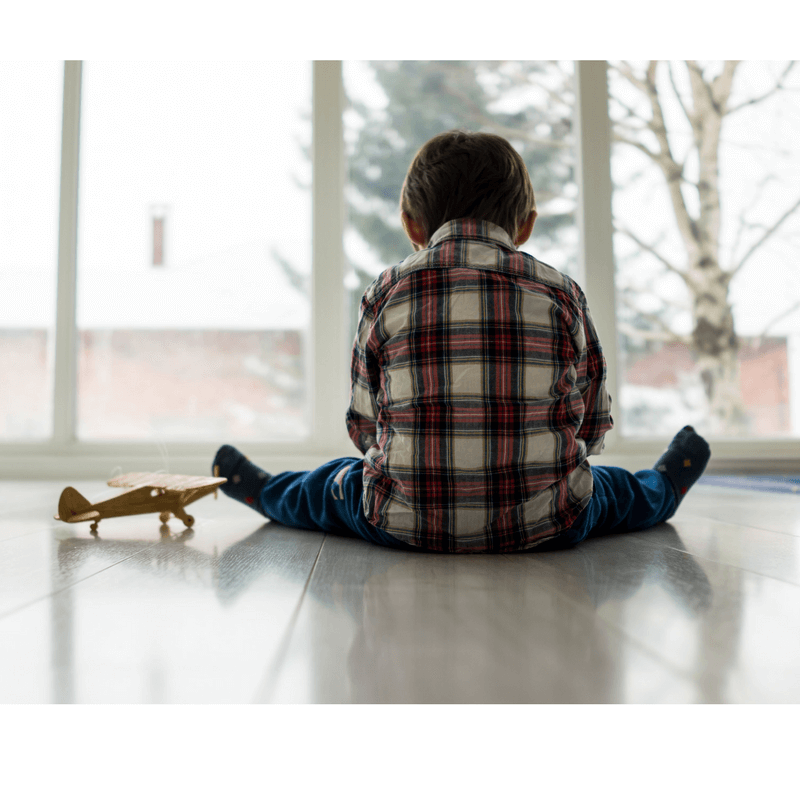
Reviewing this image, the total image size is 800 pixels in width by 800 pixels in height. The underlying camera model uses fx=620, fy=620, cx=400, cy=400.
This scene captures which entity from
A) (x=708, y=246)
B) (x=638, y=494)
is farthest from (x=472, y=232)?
(x=708, y=246)

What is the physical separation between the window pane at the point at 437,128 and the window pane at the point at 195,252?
19 centimetres

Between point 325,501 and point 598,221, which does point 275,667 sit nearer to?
point 325,501

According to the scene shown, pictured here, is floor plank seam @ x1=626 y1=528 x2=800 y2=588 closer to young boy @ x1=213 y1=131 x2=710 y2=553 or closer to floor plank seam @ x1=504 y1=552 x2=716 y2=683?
young boy @ x1=213 y1=131 x2=710 y2=553

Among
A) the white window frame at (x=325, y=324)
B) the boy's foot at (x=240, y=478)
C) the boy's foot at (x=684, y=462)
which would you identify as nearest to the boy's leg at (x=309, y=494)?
the boy's foot at (x=240, y=478)

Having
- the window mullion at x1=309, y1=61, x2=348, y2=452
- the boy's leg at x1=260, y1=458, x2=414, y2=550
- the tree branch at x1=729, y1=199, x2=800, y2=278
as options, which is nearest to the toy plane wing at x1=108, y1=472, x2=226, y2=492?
the boy's leg at x1=260, y1=458, x2=414, y2=550

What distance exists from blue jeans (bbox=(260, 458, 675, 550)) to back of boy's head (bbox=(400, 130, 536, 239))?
42cm

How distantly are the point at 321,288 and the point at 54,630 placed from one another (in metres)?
1.70

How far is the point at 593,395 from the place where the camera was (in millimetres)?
950

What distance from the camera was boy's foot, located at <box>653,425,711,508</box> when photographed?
112 cm

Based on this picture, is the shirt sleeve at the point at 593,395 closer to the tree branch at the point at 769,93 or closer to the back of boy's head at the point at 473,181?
the back of boy's head at the point at 473,181

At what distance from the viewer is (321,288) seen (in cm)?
214

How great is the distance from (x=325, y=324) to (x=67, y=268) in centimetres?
94

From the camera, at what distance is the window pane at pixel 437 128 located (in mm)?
2191

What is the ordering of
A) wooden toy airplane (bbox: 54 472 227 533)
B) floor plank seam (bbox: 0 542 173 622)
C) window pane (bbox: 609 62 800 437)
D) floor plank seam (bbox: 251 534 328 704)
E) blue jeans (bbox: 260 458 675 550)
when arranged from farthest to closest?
window pane (bbox: 609 62 800 437) → wooden toy airplane (bbox: 54 472 227 533) → blue jeans (bbox: 260 458 675 550) → floor plank seam (bbox: 0 542 173 622) → floor plank seam (bbox: 251 534 328 704)
